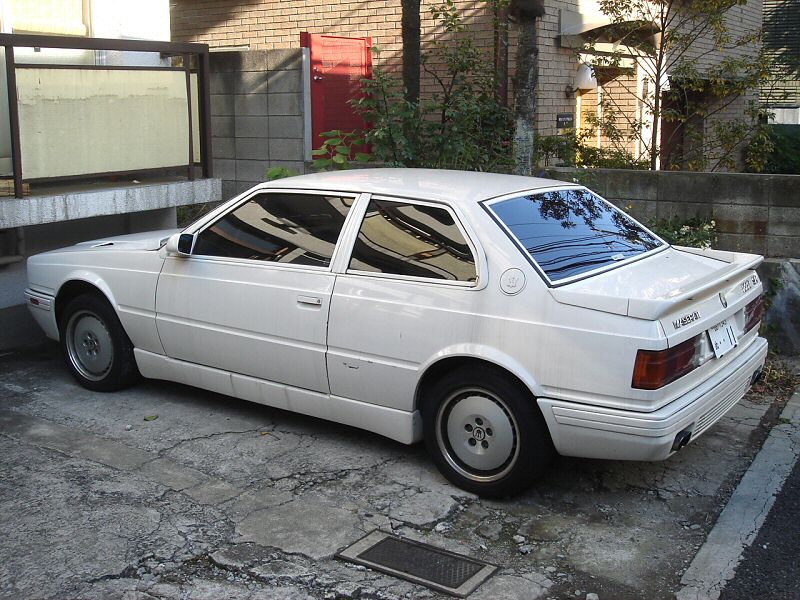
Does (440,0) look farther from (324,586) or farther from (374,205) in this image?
(324,586)

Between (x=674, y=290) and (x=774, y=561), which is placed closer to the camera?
(x=774, y=561)

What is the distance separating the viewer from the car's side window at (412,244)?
4965mm

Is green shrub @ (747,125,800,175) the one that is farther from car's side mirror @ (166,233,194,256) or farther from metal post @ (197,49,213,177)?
car's side mirror @ (166,233,194,256)

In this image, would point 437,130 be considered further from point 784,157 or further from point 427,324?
point 784,157

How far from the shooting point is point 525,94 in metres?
8.22

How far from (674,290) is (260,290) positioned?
7.70 feet

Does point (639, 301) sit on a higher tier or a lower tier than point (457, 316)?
higher

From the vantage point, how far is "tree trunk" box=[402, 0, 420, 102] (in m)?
10.2

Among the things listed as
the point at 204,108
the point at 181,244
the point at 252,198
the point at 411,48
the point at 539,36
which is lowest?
the point at 181,244

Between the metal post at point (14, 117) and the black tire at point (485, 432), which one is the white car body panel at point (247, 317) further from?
the metal post at point (14, 117)

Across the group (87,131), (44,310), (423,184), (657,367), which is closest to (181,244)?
(44,310)

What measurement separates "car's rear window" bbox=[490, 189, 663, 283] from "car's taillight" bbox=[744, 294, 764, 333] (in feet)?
2.10

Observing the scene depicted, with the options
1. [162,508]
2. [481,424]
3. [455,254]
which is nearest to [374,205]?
[455,254]

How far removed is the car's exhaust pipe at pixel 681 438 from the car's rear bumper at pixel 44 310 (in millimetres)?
4404
